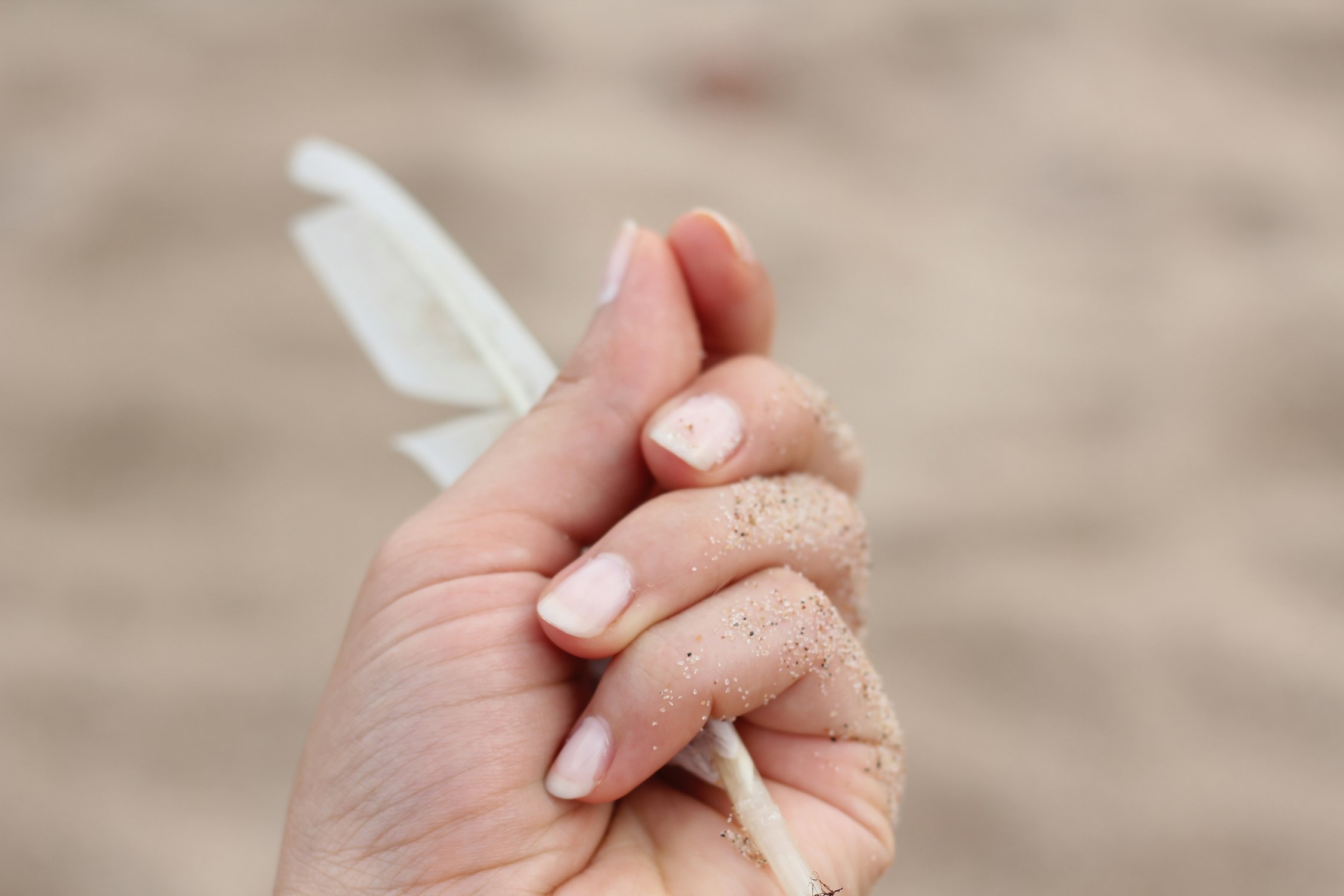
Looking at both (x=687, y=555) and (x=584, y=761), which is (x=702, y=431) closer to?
(x=687, y=555)

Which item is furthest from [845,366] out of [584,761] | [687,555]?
[584,761]

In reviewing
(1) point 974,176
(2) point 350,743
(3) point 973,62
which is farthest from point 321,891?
(3) point 973,62

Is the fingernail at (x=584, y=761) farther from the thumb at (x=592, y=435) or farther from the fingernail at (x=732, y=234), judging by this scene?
the fingernail at (x=732, y=234)

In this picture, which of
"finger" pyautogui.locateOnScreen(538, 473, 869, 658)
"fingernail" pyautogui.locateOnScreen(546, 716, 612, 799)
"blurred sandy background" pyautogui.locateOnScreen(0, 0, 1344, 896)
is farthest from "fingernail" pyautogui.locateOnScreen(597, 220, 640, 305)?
"blurred sandy background" pyautogui.locateOnScreen(0, 0, 1344, 896)

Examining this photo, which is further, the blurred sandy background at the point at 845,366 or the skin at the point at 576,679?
the blurred sandy background at the point at 845,366

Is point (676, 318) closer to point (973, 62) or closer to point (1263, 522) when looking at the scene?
point (1263, 522)

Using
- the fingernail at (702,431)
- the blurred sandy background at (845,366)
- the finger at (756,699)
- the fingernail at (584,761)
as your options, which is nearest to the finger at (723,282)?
the fingernail at (702,431)

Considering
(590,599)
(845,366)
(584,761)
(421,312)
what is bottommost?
(845,366)
